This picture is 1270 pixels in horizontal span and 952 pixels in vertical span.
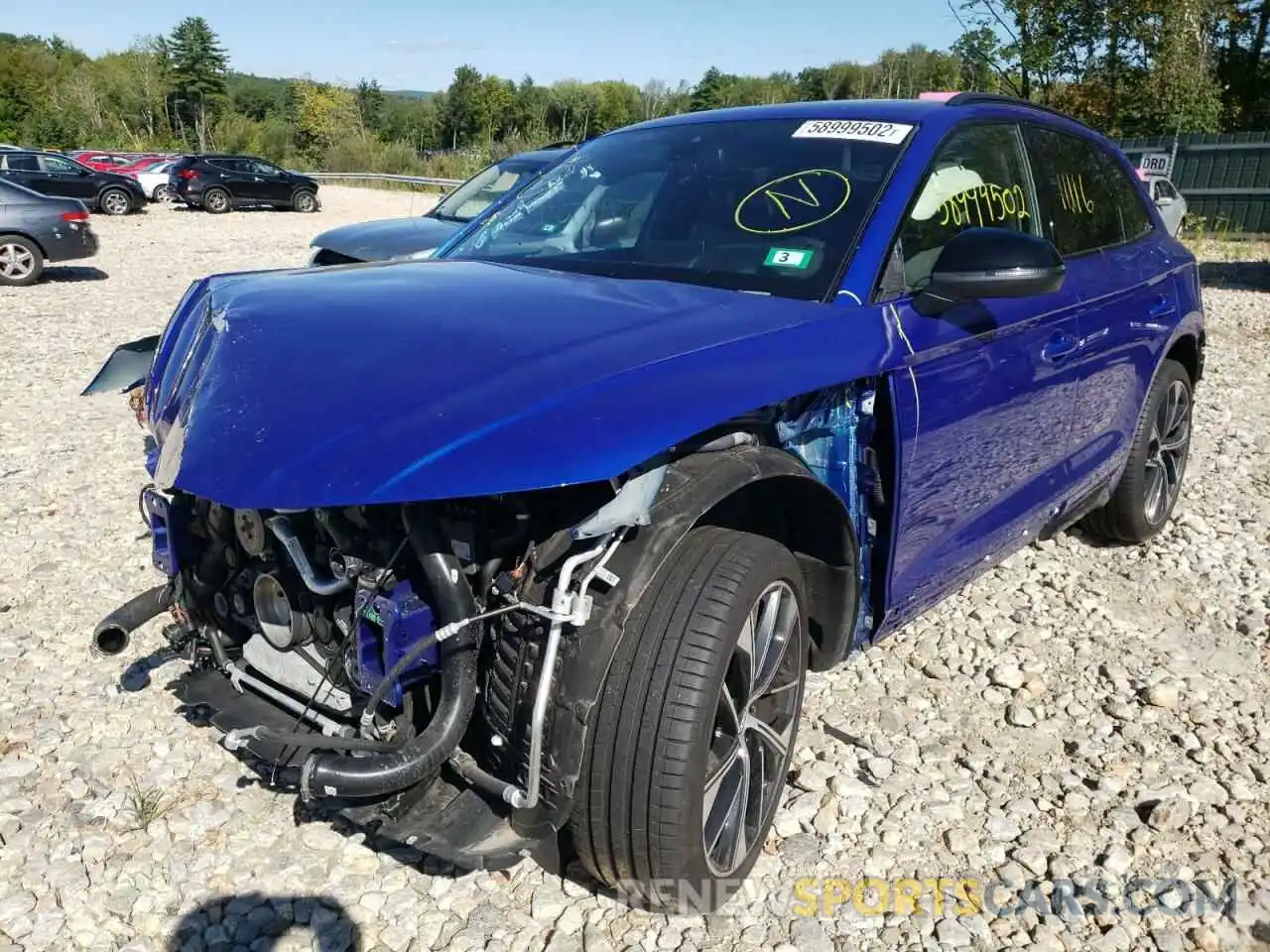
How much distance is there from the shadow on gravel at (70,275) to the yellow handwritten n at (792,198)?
1347cm

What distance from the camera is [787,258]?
2766mm

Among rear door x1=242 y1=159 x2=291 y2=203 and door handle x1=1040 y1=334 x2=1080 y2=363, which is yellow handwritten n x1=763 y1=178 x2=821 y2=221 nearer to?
door handle x1=1040 y1=334 x2=1080 y2=363

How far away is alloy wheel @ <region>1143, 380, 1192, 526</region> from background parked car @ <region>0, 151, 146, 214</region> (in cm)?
2103

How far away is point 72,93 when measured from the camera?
2158 inches

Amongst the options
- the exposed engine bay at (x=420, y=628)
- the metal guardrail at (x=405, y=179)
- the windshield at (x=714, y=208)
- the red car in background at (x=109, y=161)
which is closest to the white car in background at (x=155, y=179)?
the red car in background at (x=109, y=161)

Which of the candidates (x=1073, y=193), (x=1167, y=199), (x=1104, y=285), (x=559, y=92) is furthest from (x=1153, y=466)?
(x=559, y=92)

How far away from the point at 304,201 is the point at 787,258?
1081 inches

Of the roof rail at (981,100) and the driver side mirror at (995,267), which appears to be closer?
the driver side mirror at (995,267)

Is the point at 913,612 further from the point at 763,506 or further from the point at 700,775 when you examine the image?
the point at 700,775

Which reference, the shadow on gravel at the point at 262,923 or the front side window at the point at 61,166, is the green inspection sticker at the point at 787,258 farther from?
the front side window at the point at 61,166

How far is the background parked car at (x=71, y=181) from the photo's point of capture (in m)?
20.9

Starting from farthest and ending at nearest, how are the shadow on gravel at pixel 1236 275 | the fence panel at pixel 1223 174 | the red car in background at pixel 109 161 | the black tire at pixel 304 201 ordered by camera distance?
the red car in background at pixel 109 161 → the black tire at pixel 304 201 → the fence panel at pixel 1223 174 → the shadow on gravel at pixel 1236 275

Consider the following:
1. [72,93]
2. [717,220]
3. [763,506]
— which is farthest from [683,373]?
[72,93]

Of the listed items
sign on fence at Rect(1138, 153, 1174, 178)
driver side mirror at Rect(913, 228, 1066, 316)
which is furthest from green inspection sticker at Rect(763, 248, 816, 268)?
sign on fence at Rect(1138, 153, 1174, 178)
